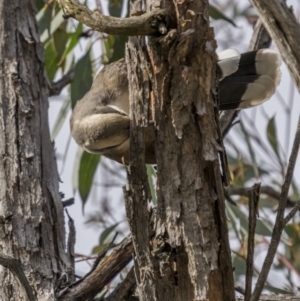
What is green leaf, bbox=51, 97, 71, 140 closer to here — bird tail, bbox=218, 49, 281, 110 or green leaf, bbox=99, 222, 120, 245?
green leaf, bbox=99, 222, 120, 245

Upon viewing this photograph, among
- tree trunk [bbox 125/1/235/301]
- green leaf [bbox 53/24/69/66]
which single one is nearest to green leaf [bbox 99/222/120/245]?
green leaf [bbox 53/24/69/66]

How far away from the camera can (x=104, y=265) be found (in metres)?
1.82

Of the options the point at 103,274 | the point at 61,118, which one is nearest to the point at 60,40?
the point at 61,118

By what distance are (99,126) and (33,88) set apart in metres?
0.31

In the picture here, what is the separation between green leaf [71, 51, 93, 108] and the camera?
2895 mm

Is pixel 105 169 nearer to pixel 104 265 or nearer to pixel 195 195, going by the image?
pixel 104 265

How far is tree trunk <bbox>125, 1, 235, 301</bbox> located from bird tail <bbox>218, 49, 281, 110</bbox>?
848mm

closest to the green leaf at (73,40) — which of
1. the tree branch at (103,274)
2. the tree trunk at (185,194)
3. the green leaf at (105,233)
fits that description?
the green leaf at (105,233)

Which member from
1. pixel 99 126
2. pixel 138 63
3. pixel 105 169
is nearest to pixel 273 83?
pixel 99 126

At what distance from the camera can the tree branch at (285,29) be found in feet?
4.17

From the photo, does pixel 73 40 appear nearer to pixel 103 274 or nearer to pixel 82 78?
pixel 82 78

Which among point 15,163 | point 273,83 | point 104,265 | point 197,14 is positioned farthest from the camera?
point 273,83

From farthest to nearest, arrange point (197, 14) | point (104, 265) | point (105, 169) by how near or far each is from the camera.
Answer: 1. point (105, 169)
2. point (104, 265)
3. point (197, 14)

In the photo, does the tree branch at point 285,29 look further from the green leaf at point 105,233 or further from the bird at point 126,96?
the green leaf at point 105,233
